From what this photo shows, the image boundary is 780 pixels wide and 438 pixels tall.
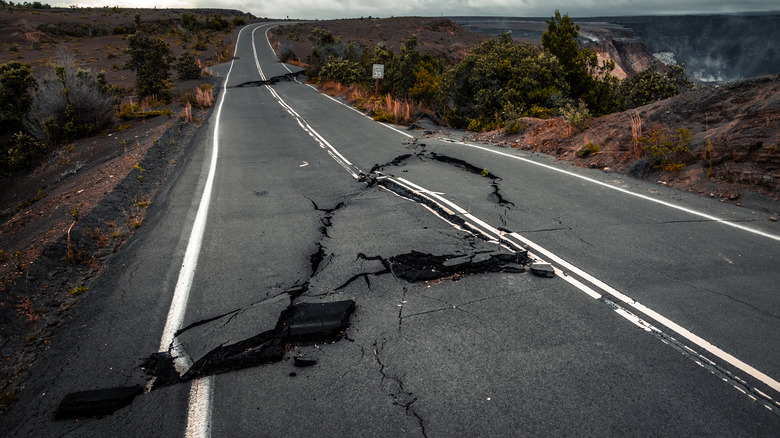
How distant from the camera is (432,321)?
149 inches

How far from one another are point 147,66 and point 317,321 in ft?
76.1

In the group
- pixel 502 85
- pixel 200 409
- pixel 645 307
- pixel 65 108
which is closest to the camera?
pixel 200 409

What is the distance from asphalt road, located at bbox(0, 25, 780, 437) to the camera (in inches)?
111

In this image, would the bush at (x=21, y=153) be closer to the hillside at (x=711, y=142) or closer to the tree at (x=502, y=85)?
the tree at (x=502, y=85)

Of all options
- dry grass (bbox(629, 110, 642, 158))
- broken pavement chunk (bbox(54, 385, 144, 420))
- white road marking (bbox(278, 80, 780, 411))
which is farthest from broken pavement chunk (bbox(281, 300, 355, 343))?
dry grass (bbox(629, 110, 642, 158))

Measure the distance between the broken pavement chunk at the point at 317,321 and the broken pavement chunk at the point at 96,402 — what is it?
124 centimetres

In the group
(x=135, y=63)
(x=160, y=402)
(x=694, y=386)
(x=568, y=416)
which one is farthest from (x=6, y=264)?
(x=135, y=63)

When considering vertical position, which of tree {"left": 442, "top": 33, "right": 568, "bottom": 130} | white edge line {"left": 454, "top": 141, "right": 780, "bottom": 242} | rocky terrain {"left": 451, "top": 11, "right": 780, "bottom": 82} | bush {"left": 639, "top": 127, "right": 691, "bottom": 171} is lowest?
white edge line {"left": 454, "top": 141, "right": 780, "bottom": 242}

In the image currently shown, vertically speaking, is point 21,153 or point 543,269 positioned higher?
point 543,269

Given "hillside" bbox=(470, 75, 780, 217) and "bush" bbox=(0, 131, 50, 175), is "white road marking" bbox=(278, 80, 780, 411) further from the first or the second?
"bush" bbox=(0, 131, 50, 175)

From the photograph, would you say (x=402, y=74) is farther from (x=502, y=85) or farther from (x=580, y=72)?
(x=580, y=72)

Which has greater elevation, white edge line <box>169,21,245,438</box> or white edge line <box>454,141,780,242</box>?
white edge line <box>454,141,780,242</box>

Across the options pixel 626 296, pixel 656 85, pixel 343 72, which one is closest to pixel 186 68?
pixel 343 72

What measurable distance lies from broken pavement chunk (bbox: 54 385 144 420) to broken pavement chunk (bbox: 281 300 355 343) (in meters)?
1.24
